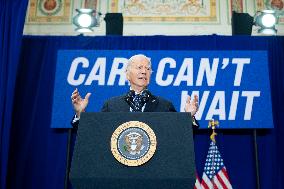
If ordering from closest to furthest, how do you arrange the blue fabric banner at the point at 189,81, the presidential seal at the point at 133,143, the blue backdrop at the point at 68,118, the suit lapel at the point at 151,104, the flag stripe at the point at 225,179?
the presidential seal at the point at 133,143 < the suit lapel at the point at 151,104 < the flag stripe at the point at 225,179 < the blue fabric banner at the point at 189,81 < the blue backdrop at the point at 68,118

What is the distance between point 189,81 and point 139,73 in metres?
2.75

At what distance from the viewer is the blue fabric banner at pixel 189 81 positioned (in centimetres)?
462

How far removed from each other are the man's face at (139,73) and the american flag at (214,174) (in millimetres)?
2432

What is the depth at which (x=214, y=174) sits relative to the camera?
4.27 metres

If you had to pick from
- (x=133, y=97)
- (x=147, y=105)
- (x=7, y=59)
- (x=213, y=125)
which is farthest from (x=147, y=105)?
(x=7, y=59)

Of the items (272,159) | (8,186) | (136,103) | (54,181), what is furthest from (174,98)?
(136,103)

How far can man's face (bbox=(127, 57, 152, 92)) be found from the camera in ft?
6.86

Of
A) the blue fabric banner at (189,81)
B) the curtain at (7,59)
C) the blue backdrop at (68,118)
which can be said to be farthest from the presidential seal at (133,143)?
the blue backdrop at (68,118)

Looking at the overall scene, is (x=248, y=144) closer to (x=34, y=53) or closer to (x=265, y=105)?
(x=265, y=105)

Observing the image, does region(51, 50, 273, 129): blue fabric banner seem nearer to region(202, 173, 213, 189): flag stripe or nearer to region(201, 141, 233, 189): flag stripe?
region(201, 141, 233, 189): flag stripe

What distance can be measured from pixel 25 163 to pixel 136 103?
3.22 meters

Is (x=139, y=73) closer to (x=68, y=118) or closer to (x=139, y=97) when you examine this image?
(x=139, y=97)

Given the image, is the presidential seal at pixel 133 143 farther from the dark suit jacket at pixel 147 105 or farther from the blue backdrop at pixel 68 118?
the blue backdrop at pixel 68 118

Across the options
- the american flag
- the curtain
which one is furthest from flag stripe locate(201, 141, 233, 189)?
the curtain
